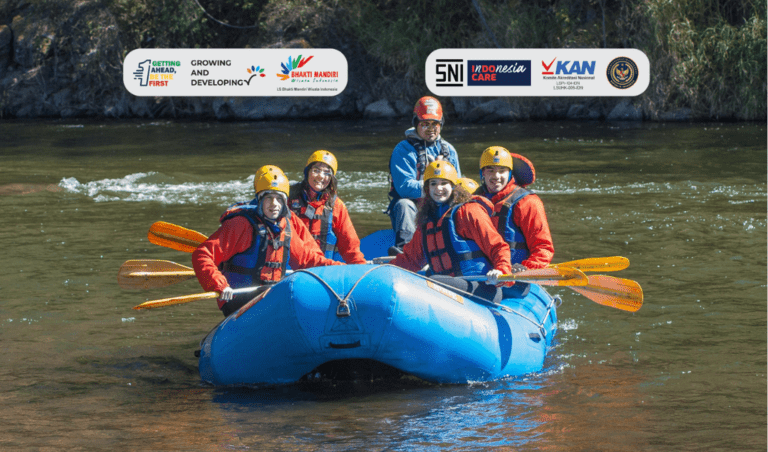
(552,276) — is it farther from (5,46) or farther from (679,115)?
(5,46)

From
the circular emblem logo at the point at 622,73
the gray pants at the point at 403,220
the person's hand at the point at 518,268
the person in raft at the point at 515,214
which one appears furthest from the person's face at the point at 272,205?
the circular emblem logo at the point at 622,73

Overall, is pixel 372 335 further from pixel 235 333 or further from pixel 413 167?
pixel 413 167

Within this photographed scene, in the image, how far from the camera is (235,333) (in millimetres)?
4504

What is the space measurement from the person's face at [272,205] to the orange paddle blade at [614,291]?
1.66m

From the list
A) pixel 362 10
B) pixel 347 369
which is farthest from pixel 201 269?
pixel 362 10

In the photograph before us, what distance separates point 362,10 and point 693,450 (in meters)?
18.3

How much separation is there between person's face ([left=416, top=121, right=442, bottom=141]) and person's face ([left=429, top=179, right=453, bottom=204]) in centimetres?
144

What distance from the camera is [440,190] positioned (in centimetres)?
496

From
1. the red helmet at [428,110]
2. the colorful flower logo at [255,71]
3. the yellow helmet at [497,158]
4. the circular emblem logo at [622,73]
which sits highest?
the colorful flower logo at [255,71]

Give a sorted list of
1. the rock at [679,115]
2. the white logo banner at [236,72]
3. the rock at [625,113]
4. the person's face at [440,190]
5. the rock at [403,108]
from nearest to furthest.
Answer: the person's face at [440,190], the rock at [679,115], the rock at [625,113], the white logo banner at [236,72], the rock at [403,108]

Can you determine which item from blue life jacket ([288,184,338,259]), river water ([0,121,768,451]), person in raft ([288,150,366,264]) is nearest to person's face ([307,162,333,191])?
person in raft ([288,150,366,264])

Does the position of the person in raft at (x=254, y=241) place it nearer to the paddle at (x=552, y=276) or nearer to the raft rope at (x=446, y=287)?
the raft rope at (x=446, y=287)

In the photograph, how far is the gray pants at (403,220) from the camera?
626 centimetres

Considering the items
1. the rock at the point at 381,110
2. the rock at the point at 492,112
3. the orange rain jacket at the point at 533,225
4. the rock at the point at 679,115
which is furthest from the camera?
the rock at the point at 381,110
